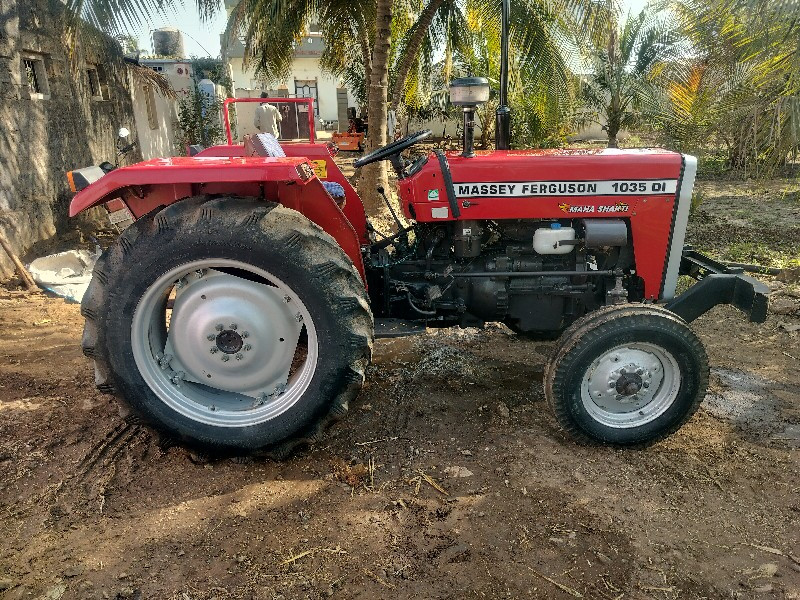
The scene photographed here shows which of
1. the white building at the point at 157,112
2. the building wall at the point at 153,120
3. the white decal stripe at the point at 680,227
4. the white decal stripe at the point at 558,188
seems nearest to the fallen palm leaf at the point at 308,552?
the white decal stripe at the point at 558,188

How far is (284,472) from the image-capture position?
2.92m

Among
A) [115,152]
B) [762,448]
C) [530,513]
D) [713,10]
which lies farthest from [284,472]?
[115,152]

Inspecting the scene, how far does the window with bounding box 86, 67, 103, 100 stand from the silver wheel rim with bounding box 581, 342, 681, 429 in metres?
8.19

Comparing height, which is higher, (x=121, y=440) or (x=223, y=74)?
(x=223, y=74)

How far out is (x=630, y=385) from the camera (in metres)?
3.00

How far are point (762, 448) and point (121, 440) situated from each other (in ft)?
10.9

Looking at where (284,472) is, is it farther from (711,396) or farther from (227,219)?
(711,396)

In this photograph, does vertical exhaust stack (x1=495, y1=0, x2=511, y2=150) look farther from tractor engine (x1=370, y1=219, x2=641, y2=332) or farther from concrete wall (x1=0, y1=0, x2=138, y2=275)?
concrete wall (x1=0, y1=0, x2=138, y2=275)

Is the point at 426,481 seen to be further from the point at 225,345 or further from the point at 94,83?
the point at 94,83

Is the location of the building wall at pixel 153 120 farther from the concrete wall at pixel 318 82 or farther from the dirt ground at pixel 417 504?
the concrete wall at pixel 318 82

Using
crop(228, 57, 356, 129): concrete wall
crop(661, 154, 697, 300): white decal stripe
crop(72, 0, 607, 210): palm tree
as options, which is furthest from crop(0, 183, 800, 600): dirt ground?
crop(228, 57, 356, 129): concrete wall

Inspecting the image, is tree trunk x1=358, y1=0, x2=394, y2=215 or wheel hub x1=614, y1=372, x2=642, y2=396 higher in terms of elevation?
tree trunk x1=358, y1=0, x2=394, y2=215

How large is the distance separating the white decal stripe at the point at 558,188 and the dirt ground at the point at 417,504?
1.24 m

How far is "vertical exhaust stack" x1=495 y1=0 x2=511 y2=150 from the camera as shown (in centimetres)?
324
